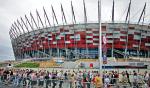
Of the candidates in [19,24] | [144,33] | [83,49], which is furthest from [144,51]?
[19,24]

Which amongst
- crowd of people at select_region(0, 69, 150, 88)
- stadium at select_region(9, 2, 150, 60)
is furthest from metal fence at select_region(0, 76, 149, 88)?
stadium at select_region(9, 2, 150, 60)

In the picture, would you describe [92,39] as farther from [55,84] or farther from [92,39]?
[55,84]

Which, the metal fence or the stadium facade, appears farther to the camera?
the stadium facade

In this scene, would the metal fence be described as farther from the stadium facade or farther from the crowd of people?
the stadium facade

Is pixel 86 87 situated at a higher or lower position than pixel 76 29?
lower

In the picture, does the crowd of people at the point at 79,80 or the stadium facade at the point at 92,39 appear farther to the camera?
the stadium facade at the point at 92,39

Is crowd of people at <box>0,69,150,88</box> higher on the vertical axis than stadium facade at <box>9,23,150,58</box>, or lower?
lower

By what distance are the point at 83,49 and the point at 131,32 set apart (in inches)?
532

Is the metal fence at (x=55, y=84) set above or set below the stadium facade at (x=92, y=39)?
below

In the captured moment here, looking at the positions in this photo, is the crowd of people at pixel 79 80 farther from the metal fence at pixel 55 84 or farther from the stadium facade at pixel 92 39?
the stadium facade at pixel 92 39

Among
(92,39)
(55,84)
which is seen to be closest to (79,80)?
(55,84)

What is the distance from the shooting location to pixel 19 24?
108500 mm

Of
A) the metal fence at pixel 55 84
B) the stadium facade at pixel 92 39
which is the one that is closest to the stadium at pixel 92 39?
the stadium facade at pixel 92 39

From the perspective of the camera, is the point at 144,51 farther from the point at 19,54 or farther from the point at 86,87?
the point at 86,87
